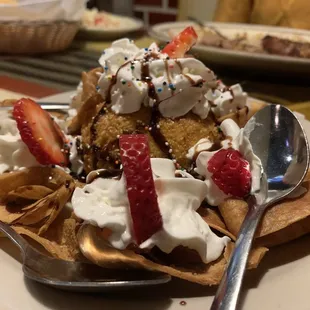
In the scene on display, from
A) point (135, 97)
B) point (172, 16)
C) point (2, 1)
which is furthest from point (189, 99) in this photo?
point (172, 16)

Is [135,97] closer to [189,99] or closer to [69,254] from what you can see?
[189,99]

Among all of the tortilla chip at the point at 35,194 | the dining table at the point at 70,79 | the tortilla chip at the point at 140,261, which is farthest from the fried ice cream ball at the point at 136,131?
the dining table at the point at 70,79

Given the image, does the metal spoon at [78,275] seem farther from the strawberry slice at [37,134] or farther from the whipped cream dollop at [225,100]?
the whipped cream dollop at [225,100]

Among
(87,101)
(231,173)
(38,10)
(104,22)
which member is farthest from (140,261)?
(104,22)

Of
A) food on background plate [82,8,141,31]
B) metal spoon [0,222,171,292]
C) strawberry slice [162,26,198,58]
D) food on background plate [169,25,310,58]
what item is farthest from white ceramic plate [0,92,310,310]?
food on background plate [82,8,141,31]

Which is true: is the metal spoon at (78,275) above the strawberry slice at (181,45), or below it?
below

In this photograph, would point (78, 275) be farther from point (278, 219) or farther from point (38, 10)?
point (38, 10)
